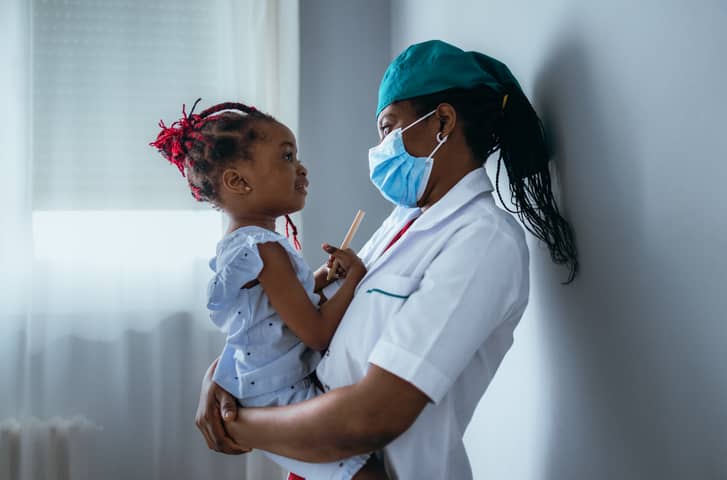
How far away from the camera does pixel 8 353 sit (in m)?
2.20

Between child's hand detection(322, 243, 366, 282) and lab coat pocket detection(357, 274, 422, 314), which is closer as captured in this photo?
lab coat pocket detection(357, 274, 422, 314)

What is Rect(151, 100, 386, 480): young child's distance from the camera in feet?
3.60

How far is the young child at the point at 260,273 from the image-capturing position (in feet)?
3.60

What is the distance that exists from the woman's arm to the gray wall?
4.69 ft

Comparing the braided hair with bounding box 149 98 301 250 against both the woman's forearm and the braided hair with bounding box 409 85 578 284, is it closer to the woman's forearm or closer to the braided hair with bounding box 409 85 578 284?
the braided hair with bounding box 409 85 578 284

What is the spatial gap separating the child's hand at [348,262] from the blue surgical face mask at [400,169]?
0.16 metres

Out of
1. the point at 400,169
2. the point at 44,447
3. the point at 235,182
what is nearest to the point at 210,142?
the point at 235,182

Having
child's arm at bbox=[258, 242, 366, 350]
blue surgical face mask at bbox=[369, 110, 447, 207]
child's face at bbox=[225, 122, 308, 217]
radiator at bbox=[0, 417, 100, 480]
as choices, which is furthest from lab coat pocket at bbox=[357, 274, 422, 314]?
A: radiator at bbox=[0, 417, 100, 480]

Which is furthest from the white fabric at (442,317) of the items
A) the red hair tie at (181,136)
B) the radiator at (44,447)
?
the radiator at (44,447)

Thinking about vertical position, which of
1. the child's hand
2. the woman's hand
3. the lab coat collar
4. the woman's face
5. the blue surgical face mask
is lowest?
the woman's hand

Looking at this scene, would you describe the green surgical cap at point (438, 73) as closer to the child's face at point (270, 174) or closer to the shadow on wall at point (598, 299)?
the shadow on wall at point (598, 299)

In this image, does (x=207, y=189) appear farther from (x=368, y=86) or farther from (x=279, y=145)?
(x=368, y=86)

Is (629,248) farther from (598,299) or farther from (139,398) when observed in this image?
(139,398)

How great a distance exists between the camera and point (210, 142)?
1.22m
